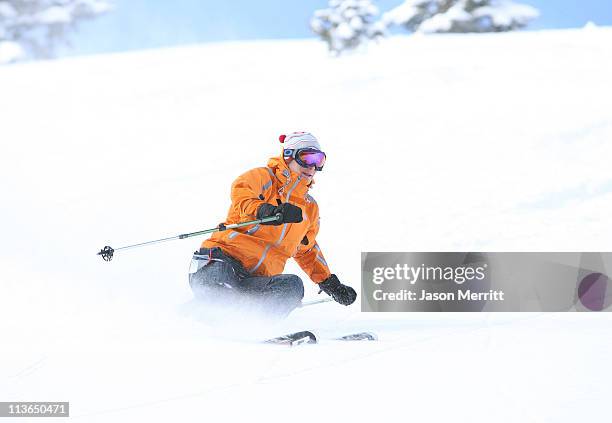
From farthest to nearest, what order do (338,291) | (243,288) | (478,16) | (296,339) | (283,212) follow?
(478,16) → (338,291) → (243,288) → (283,212) → (296,339)

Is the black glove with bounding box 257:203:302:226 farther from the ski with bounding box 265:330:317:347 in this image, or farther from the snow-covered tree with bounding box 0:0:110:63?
the snow-covered tree with bounding box 0:0:110:63

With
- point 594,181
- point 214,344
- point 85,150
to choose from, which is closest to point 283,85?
point 85,150

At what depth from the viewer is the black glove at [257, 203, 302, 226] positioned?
426cm

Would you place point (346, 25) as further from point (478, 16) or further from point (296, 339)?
point (296, 339)

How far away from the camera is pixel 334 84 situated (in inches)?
648

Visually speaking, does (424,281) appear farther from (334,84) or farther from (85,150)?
(334,84)

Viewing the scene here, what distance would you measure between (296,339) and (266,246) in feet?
3.56

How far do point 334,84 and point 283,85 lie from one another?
4.00ft

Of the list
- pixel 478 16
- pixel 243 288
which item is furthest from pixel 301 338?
pixel 478 16

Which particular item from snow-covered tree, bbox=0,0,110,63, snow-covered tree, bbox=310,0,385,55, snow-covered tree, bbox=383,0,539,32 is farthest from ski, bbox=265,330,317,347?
snow-covered tree, bbox=0,0,110,63

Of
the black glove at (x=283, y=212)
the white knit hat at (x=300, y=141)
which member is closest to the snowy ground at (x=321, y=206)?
the black glove at (x=283, y=212)

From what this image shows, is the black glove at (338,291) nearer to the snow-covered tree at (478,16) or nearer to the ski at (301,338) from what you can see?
the ski at (301,338)

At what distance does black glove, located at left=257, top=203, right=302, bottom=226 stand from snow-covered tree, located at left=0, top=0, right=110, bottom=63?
2880cm

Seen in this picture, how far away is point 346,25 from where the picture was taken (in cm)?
2245
